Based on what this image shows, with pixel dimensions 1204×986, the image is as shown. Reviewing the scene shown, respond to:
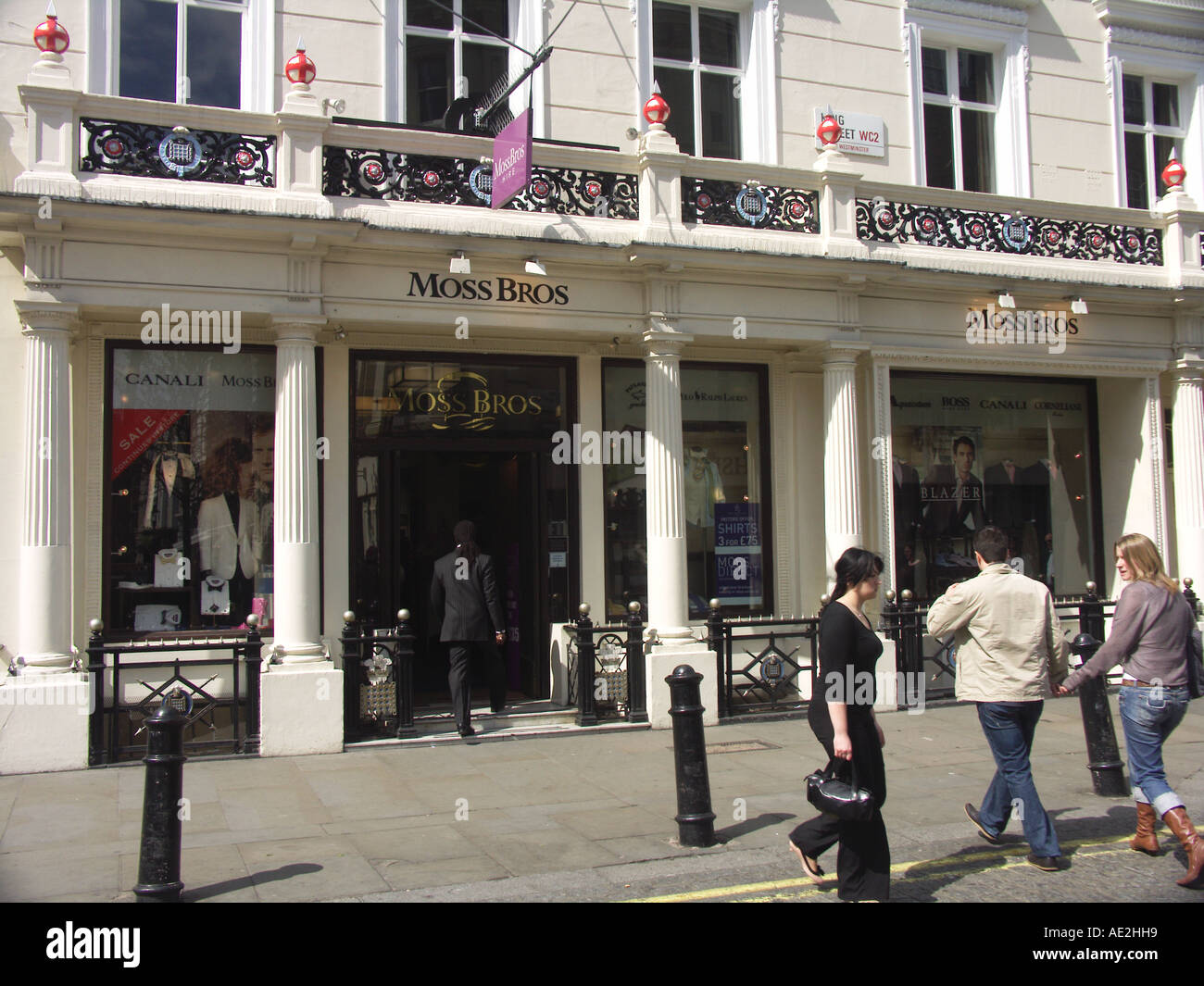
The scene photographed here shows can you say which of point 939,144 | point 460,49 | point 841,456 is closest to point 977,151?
point 939,144

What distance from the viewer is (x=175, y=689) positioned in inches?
358

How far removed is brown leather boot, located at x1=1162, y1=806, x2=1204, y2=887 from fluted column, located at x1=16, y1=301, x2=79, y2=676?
26.5 feet

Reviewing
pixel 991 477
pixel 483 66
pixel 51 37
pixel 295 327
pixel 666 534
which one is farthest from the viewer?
pixel 991 477

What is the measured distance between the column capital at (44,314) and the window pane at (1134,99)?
13.2m

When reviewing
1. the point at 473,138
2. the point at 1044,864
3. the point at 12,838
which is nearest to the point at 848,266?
the point at 473,138

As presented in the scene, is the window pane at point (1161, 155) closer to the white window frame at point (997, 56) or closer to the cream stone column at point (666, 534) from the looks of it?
the white window frame at point (997, 56)

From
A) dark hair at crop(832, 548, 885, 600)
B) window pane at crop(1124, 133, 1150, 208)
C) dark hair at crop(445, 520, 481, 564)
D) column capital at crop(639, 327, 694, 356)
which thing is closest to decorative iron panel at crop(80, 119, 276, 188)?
dark hair at crop(445, 520, 481, 564)

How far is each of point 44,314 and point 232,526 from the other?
8.42ft

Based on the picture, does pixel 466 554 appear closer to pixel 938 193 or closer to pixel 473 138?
pixel 473 138

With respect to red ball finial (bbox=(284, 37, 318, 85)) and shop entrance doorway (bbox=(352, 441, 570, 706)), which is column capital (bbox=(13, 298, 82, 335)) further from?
shop entrance doorway (bbox=(352, 441, 570, 706))

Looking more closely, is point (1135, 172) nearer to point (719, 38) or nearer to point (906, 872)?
point (719, 38)

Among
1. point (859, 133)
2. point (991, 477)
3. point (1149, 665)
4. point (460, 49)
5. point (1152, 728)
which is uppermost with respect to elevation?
point (460, 49)

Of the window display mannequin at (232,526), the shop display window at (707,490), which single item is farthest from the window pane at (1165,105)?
the window display mannequin at (232,526)

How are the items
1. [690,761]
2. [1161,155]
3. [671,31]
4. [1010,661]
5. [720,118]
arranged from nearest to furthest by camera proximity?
[1010,661] < [690,761] < [671,31] < [720,118] < [1161,155]
